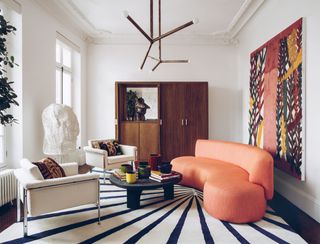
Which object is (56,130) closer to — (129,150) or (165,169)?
(129,150)

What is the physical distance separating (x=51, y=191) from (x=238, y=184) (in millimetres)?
2046

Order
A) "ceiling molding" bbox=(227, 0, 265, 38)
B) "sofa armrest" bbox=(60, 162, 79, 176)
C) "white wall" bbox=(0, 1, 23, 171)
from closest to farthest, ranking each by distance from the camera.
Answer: "sofa armrest" bbox=(60, 162, 79, 176) → "white wall" bbox=(0, 1, 23, 171) → "ceiling molding" bbox=(227, 0, 265, 38)

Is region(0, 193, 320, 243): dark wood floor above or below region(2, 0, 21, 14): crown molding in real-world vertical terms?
below

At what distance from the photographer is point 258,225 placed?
111 inches

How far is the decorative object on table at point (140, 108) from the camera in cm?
604

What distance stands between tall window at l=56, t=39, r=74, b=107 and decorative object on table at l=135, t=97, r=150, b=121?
1530mm

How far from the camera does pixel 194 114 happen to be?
5891mm

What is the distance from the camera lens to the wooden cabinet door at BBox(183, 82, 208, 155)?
587 centimetres

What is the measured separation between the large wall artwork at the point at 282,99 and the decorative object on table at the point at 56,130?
10.4ft

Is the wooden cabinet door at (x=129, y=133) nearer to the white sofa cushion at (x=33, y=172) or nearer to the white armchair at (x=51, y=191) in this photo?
the white armchair at (x=51, y=191)

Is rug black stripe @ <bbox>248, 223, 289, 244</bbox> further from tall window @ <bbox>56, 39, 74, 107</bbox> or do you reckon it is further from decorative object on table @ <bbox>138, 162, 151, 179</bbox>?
tall window @ <bbox>56, 39, 74, 107</bbox>

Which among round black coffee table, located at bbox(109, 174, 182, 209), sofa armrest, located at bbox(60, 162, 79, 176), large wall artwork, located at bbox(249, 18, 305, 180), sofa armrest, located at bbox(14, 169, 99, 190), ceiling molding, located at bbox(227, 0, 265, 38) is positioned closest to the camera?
sofa armrest, located at bbox(14, 169, 99, 190)

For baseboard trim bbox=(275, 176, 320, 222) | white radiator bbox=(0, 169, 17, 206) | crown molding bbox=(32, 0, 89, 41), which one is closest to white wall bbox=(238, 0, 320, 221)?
baseboard trim bbox=(275, 176, 320, 222)

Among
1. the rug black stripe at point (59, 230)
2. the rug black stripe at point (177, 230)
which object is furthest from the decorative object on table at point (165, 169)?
the rug black stripe at point (59, 230)
